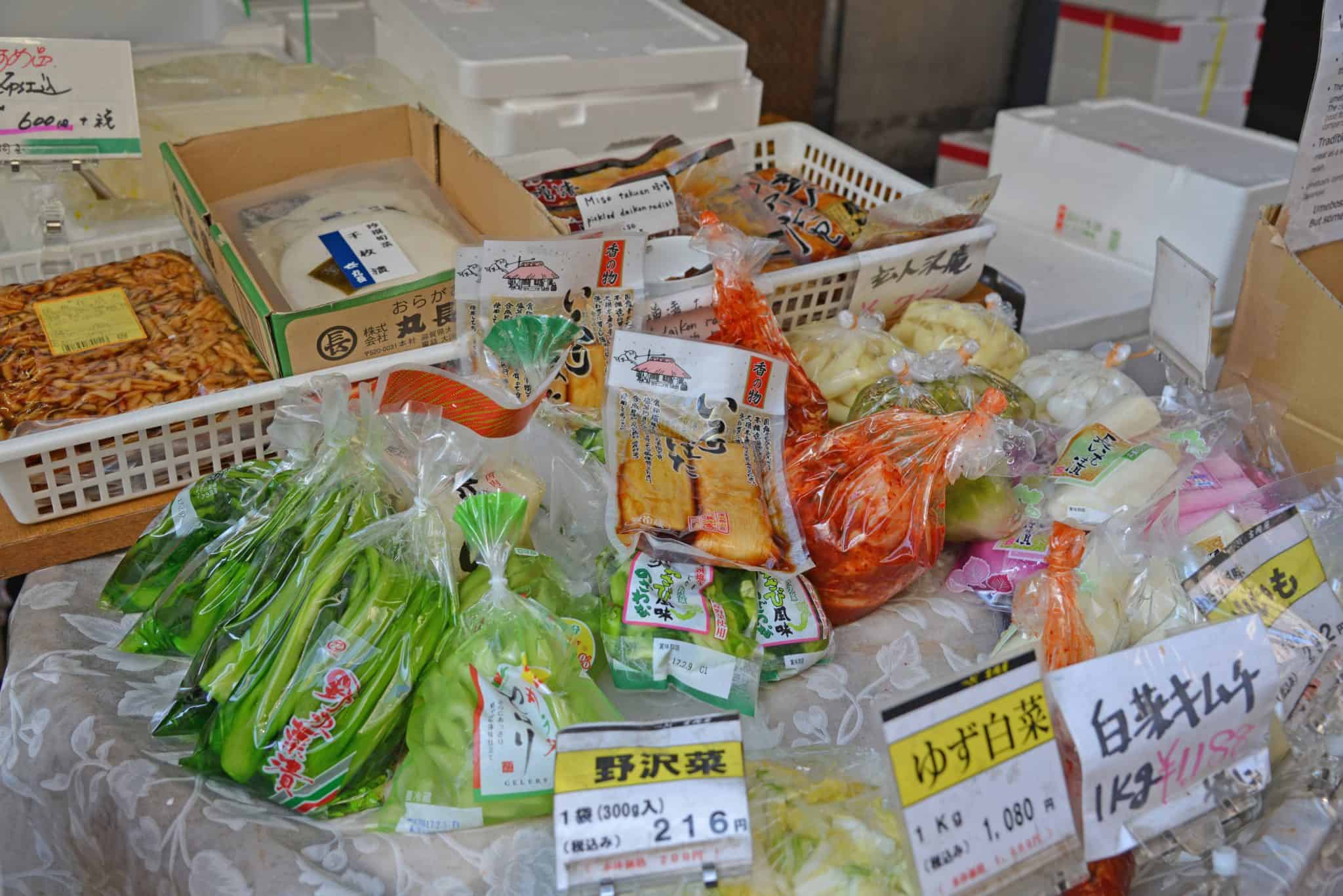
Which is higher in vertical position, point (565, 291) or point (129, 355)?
point (565, 291)

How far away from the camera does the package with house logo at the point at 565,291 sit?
1.26m

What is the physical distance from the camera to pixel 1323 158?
1344 mm

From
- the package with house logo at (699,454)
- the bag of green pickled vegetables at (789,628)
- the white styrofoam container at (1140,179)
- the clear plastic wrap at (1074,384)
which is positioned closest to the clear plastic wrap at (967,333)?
the clear plastic wrap at (1074,384)

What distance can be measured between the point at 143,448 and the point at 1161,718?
110 cm

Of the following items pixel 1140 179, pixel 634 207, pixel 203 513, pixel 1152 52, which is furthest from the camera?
pixel 1152 52

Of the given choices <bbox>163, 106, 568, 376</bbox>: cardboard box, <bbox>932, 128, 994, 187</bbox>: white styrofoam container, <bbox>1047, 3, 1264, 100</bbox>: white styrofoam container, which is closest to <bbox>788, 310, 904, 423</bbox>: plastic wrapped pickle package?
<bbox>163, 106, 568, 376</bbox>: cardboard box

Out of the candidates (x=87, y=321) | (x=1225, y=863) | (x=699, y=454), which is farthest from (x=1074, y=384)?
(x=87, y=321)

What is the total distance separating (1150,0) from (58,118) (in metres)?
2.98

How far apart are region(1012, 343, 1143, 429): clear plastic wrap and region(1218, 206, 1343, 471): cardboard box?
17 cm

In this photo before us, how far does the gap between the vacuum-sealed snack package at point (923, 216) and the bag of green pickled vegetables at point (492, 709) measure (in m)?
0.88

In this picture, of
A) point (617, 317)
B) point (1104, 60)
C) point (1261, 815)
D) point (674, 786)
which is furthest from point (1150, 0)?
point (674, 786)

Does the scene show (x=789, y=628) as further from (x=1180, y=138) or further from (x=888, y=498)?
(x=1180, y=138)

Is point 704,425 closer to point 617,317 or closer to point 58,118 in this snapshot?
point 617,317

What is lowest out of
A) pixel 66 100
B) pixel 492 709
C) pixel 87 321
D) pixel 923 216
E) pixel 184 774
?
pixel 184 774
